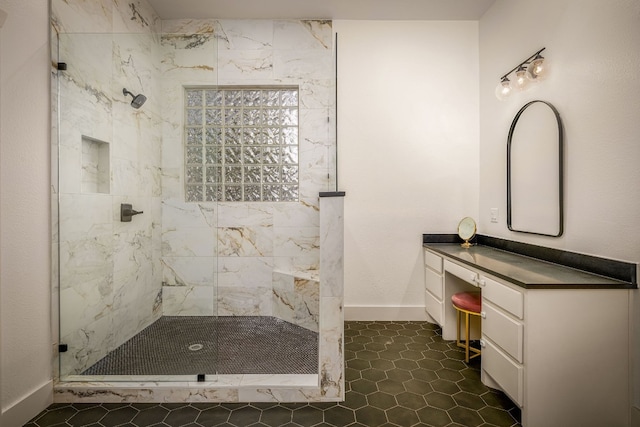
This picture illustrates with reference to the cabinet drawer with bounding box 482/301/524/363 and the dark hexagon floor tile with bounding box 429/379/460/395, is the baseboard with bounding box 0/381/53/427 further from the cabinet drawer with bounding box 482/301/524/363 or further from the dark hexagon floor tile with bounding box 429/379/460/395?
the cabinet drawer with bounding box 482/301/524/363

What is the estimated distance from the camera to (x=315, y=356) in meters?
2.20

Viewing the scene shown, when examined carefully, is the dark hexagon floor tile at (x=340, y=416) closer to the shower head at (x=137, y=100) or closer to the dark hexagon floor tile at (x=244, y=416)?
the dark hexagon floor tile at (x=244, y=416)

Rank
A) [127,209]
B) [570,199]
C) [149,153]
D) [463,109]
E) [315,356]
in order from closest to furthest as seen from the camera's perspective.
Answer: [570,199], [315,356], [127,209], [149,153], [463,109]

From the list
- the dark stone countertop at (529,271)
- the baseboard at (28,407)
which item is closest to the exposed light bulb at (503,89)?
the dark stone countertop at (529,271)

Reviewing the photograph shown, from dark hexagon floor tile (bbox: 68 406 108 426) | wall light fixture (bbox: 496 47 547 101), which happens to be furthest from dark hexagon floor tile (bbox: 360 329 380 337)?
wall light fixture (bbox: 496 47 547 101)

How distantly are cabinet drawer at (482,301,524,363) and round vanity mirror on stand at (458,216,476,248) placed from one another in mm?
999

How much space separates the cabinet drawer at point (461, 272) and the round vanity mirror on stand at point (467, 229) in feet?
1.40

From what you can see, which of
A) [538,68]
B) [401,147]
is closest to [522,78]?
[538,68]

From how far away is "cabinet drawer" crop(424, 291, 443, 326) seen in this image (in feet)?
8.66

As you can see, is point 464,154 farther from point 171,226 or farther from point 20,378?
point 20,378

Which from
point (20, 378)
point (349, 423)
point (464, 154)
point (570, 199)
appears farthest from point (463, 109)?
point (20, 378)

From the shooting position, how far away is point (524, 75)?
2.29 m

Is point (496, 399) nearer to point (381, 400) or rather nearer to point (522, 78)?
point (381, 400)

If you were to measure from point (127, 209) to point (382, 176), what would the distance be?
7.09 ft
